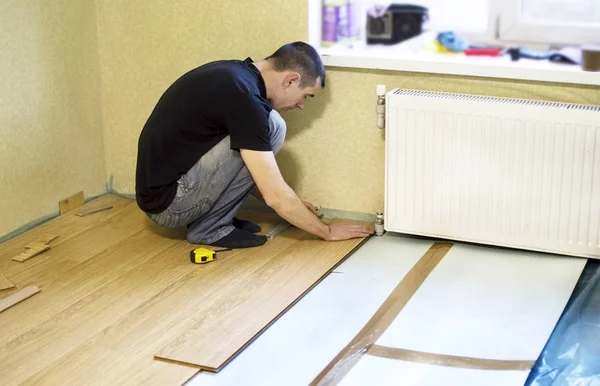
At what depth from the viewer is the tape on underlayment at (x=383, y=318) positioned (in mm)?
2535

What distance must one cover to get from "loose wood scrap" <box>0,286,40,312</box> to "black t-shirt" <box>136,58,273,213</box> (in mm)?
541

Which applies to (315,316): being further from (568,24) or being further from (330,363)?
(568,24)

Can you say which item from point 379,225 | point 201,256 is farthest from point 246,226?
point 379,225

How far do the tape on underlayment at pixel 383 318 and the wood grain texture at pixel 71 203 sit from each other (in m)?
1.55

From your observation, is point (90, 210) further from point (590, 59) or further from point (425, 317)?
point (590, 59)

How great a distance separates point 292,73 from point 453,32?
103cm

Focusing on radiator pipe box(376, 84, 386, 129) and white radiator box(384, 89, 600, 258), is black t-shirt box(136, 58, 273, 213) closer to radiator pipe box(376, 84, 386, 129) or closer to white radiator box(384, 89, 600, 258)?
radiator pipe box(376, 84, 386, 129)

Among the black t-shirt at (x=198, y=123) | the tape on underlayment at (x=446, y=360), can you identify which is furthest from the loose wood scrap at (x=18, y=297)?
the tape on underlayment at (x=446, y=360)

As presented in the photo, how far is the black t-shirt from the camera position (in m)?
3.15

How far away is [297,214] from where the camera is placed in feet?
10.8

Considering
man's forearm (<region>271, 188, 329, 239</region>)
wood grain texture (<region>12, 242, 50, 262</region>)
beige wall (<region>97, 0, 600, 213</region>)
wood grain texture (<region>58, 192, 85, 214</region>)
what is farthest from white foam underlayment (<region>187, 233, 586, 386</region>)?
wood grain texture (<region>58, 192, 85, 214</region>)

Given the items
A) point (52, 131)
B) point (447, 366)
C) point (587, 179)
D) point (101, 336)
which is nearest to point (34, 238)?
point (52, 131)

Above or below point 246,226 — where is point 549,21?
above

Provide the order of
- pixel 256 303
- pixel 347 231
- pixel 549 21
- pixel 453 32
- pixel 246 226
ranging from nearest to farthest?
pixel 256 303 < pixel 347 231 < pixel 246 226 < pixel 549 21 < pixel 453 32
